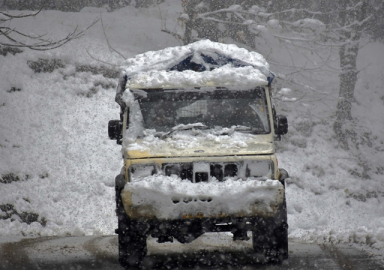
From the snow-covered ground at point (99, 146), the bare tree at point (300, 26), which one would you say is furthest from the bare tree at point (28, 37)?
the bare tree at point (300, 26)

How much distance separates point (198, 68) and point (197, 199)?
2220 millimetres

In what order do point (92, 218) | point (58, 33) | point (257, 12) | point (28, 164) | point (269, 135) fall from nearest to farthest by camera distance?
1. point (269, 135)
2. point (92, 218)
3. point (28, 164)
4. point (257, 12)
5. point (58, 33)

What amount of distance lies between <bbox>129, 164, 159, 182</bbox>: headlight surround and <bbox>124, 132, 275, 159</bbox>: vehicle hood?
0.12 metres

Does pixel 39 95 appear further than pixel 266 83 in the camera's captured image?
Yes

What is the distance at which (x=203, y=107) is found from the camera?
6.41 metres

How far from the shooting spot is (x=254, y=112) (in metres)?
6.42

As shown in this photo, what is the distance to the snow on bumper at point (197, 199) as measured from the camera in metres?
5.48

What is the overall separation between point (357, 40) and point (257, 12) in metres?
3.98

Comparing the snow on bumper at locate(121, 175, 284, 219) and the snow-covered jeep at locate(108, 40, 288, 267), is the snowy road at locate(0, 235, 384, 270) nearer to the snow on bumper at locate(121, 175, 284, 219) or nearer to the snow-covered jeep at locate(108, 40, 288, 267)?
the snow-covered jeep at locate(108, 40, 288, 267)

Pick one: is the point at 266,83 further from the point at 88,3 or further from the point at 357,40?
the point at 88,3

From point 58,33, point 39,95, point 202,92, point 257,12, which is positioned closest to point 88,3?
point 58,33

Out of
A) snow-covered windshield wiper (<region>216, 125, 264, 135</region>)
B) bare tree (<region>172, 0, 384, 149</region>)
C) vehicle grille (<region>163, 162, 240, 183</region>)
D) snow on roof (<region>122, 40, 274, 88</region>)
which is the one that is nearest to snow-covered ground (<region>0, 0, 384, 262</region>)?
bare tree (<region>172, 0, 384, 149</region>)

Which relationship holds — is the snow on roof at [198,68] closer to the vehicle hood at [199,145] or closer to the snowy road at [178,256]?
the vehicle hood at [199,145]

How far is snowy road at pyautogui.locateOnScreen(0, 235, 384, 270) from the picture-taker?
239 inches
